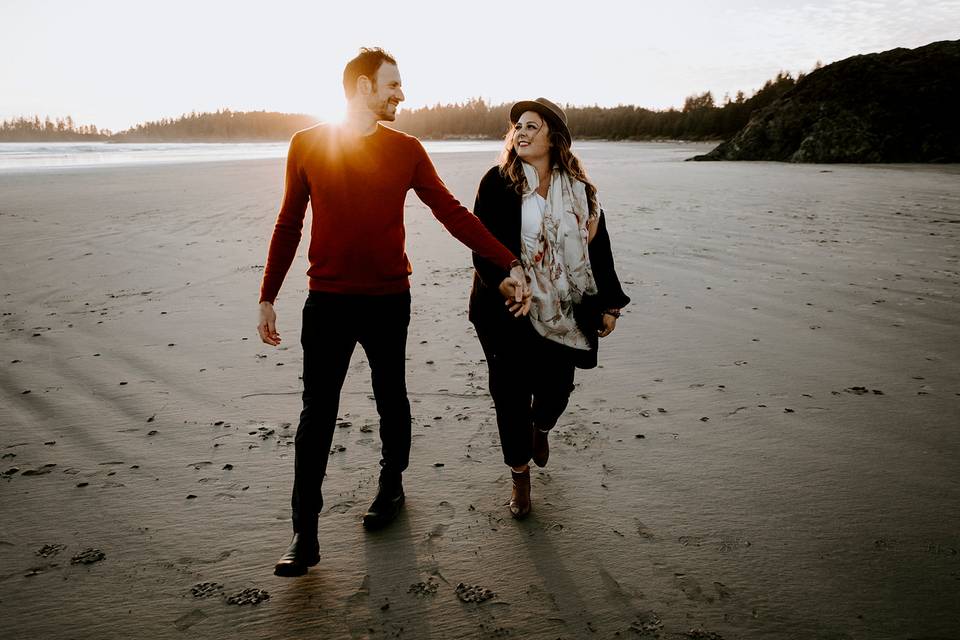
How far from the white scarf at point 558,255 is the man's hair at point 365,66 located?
0.74 m

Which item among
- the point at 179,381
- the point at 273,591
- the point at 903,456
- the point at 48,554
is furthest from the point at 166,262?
the point at 903,456

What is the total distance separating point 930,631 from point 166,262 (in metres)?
7.88

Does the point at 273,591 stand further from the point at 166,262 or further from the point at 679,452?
the point at 166,262

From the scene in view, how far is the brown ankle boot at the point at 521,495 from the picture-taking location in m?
2.61

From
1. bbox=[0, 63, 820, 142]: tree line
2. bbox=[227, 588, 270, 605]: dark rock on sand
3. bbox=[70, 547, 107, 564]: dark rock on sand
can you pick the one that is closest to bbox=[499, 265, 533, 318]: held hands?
bbox=[227, 588, 270, 605]: dark rock on sand

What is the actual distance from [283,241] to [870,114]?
80.2 ft

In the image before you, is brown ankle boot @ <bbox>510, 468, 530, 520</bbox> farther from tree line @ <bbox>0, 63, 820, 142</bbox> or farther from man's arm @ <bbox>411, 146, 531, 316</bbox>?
tree line @ <bbox>0, 63, 820, 142</bbox>

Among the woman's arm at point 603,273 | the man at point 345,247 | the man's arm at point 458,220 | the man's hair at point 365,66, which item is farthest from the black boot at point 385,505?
the man's hair at point 365,66

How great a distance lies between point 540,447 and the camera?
2859 millimetres

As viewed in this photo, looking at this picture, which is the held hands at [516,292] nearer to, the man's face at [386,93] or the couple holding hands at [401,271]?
the couple holding hands at [401,271]

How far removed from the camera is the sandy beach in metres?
2.09

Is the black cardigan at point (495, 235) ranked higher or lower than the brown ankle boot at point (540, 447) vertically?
higher

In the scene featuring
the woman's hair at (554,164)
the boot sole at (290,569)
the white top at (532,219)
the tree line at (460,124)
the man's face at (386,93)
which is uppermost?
the tree line at (460,124)

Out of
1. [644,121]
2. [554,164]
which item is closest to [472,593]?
[554,164]
